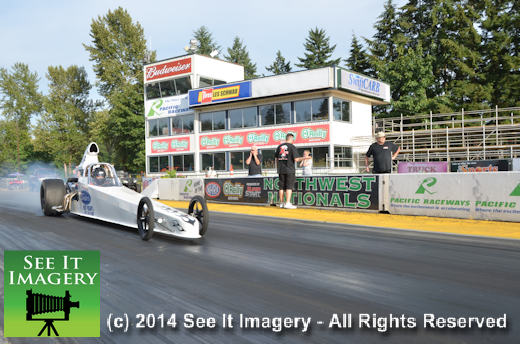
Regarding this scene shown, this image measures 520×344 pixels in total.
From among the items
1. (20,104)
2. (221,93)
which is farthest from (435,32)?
(20,104)

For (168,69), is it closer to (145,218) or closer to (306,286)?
(145,218)

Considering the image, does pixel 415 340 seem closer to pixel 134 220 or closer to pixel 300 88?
pixel 134 220

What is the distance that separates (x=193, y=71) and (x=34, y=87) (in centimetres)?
5642

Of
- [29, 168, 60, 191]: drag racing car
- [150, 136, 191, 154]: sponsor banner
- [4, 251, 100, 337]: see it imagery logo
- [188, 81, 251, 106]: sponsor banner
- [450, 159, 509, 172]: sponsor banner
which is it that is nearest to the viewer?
[4, 251, 100, 337]: see it imagery logo

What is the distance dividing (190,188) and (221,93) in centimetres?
1340

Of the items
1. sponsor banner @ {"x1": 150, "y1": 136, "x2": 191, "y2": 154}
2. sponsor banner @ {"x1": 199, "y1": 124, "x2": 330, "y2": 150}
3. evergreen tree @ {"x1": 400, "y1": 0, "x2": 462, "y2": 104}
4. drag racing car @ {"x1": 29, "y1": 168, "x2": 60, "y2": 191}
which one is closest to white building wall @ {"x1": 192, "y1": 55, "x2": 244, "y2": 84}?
sponsor banner @ {"x1": 150, "y1": 136, "x2": 191, "y2": 154}

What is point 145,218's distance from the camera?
705cm

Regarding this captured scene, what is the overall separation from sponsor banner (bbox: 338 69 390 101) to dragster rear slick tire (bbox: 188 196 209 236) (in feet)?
60.9

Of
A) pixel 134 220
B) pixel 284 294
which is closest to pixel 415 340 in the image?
pixel 284 294

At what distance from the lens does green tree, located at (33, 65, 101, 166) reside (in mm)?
59094

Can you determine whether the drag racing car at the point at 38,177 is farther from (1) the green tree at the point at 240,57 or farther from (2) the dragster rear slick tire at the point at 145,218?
(1) the green tree at the point at 240,57

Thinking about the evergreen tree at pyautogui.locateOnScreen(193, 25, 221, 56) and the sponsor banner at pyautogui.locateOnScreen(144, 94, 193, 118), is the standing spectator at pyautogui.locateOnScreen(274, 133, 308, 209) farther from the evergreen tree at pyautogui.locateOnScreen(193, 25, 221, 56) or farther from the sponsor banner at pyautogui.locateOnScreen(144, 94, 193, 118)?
the evergreen tree at pyautogui.locateOnScreen(193, 25, 221, 56)

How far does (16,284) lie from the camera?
3092mm

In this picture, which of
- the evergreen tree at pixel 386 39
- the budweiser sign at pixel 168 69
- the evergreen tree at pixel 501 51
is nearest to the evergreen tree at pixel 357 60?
the evergreen tree at pixel 386 39
